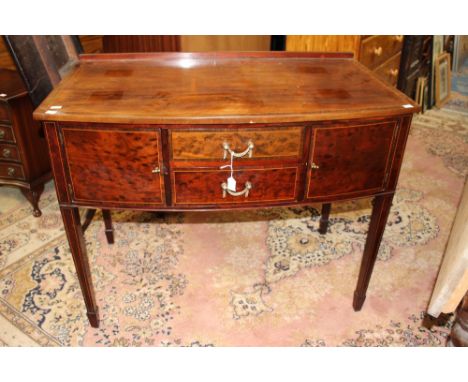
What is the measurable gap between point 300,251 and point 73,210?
127 cm

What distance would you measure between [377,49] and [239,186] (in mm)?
2238

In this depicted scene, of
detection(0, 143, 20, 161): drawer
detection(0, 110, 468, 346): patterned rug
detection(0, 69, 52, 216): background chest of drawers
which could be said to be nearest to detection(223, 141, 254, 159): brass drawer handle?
detection(0, 110, 468, 346): patterned rug

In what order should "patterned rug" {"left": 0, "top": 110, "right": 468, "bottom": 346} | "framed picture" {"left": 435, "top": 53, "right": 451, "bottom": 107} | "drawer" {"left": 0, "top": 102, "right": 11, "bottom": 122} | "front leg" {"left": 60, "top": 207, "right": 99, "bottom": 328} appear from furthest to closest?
1. "framed picture" {"left": 435, "top": 53, "right": 451, "bottom": 107}
2. "drawer" {"left": 0, "top": 102, "right": 11, "bottom": 122}
3. "patterned rug" {"left": 0, "top": 110, "right": 468, "bottom": 346}
4. "front leg" {"left": 60, "top": 207, "right": 99, "bottom": 328}

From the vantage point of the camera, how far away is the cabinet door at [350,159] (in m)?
1.46

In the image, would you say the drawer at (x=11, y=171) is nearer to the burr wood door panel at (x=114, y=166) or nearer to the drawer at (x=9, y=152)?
the drawer at (x=9, y=152)

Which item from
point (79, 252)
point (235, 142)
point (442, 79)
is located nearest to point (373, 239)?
point (235, 142)

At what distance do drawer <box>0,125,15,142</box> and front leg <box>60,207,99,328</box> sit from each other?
40.0 inches

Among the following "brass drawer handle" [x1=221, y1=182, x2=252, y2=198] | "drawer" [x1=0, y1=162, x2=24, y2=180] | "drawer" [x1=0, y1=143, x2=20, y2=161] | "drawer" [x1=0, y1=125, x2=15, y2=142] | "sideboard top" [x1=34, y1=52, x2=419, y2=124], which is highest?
"sideboard top" [x1=34, y1=52, x2=419, y2=124]

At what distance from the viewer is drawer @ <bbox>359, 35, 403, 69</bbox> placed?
3.08m

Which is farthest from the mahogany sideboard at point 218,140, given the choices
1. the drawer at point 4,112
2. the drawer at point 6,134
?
the drawer at point 6,134

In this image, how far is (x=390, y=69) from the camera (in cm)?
362

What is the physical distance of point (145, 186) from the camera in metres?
1.48

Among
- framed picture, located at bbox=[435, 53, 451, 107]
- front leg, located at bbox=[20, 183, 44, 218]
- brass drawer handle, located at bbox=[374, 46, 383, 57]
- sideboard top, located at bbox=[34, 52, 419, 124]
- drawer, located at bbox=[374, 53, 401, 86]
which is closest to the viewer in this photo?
sideboard top, located at bbox=[34, 52, 419, 124]

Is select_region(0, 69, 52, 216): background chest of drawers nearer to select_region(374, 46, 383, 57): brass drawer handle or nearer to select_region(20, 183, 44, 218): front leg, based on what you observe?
select_region(20, 183, 44, 218): front leg
